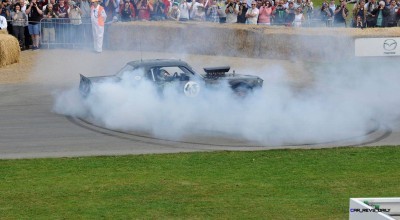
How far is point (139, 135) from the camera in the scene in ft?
59.6

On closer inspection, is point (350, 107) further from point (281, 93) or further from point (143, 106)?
point (143, 106)

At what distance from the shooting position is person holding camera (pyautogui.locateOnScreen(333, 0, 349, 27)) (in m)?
30.2

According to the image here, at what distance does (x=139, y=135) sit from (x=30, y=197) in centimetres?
553

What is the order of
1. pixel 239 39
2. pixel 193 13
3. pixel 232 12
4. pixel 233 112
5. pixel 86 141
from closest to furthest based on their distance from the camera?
1. pixel 86 141
2. pixel 233 112
3. pixel 239 39
4. pixel 232 12
5. pixel 193 13

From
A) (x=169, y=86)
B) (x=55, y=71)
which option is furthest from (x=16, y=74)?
(x=169, y=86)

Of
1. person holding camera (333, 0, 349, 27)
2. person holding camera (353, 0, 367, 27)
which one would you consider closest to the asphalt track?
person holding camera (353, 0, 367, 27)

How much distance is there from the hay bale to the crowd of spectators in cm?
160

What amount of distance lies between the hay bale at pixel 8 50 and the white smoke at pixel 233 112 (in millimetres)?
5839

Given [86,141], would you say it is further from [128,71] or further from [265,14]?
[265,14]

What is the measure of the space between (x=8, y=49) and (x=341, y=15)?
11566 mm

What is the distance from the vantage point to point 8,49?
27.9 meters

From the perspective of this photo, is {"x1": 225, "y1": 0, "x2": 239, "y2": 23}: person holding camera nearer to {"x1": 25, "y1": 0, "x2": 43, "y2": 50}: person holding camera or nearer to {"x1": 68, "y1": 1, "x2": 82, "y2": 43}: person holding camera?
{"x1": 68, "y1": 1, "x2": 82, "y2": 43}: person holding camera

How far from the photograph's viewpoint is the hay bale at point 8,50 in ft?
90.3

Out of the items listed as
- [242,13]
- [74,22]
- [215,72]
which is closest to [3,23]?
[74,22]
